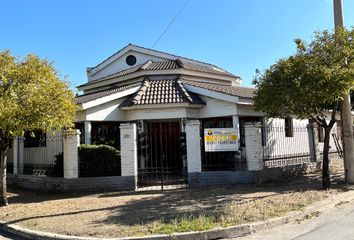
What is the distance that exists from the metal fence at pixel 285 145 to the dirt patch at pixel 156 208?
2718 mm

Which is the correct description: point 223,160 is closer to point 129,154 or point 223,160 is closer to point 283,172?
point 283,172

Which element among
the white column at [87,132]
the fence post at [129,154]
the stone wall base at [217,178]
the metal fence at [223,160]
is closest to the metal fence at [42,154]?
the white column at [87,132]

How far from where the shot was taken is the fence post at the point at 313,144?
55.9 feet

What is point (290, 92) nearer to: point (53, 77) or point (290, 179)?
point (290, 179)

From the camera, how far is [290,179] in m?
14.1

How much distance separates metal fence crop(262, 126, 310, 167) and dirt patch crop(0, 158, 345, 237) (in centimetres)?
272

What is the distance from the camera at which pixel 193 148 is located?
12.6 m

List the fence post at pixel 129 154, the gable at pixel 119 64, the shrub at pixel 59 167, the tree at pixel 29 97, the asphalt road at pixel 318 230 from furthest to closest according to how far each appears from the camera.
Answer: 1. the gable at pixel 119 64
2. the shrub at pixel 59 167
3. the fence post at pixel 129 154
4. the tree at pixel 29 97
5. the asphalt road at pixel 318 230

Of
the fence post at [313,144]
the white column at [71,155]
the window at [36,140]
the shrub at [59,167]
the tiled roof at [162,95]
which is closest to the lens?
the white column at [71,155]

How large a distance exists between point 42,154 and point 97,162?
4.57 m

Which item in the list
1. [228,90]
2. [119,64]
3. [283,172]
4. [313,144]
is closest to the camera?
[283,172]

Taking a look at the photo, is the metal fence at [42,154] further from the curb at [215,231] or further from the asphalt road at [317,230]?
the asphalt road at [317,230]

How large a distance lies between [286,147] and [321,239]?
1112cm

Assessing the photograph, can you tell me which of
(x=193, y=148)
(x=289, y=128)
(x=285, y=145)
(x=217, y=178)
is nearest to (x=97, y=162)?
(x=193, y=148)
